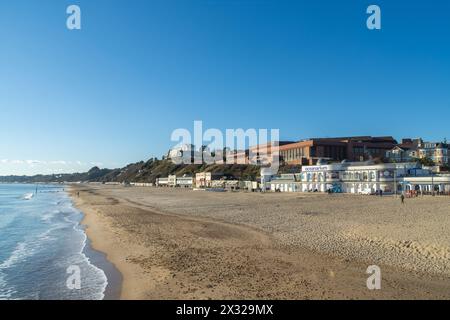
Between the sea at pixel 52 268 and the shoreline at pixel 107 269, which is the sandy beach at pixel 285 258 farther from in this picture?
the sea at pixel 52 268

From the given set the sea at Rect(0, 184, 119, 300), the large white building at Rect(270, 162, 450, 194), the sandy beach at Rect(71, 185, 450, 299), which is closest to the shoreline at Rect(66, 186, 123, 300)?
the sea at Rect(0, 184, 119, 300)

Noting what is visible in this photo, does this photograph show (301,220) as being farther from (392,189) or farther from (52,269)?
(392,189)

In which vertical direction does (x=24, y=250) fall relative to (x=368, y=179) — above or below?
below

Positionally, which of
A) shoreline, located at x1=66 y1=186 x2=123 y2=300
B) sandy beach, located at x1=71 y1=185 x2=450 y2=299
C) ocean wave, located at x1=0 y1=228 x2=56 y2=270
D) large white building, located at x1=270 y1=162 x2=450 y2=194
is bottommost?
ocean wave, located at x1=0 y1=228 x2=56 y2=270

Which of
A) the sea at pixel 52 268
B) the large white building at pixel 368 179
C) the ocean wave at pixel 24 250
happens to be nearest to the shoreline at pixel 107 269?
the sea at pixel 52 268

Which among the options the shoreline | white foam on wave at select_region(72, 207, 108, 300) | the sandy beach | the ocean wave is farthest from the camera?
the ocean wave

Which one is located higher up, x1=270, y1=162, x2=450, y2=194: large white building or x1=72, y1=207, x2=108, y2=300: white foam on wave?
x1=270, y1=162, x2=450, y2=194: large white building

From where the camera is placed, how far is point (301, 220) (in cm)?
2836

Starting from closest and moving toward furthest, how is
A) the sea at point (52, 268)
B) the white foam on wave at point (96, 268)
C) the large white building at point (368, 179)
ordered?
the sea at point (52, 268) < the white foam on wave at point (96, 268) < the large white building at point (368, 179)

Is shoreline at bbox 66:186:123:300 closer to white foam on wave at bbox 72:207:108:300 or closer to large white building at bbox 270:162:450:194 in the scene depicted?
white foam on wave at bbox 72:207:108:300

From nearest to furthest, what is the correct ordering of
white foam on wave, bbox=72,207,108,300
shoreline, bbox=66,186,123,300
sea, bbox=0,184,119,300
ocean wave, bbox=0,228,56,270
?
shoreline, bbox=66,186,123,300
sea, bbox=0,184,119,300
white foam on wave, bbox=72,207,108,300
ocean wave, bbox=0,228,56,270

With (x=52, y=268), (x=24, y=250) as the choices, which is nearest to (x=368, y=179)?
(x=24, y=250)

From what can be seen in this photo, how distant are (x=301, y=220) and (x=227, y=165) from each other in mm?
132368

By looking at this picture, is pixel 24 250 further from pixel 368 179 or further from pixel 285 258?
pixel 368 179
